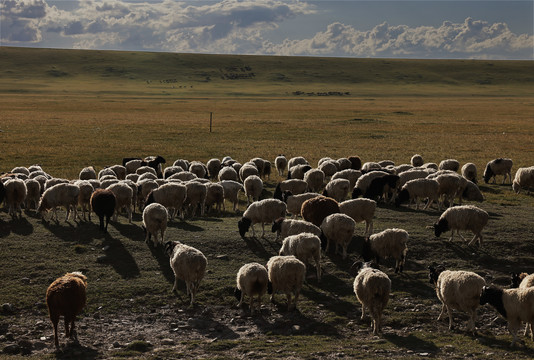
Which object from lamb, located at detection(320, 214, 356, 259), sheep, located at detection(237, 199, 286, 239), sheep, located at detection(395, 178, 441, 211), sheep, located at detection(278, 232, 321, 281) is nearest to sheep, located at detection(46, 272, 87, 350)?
sheep, located at detection(278, 232, 321, 281)

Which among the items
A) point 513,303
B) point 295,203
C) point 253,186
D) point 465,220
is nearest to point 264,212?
point 295,203

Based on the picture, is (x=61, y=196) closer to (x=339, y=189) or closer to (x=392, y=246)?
(x=339, y=189)

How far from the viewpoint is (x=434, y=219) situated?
1792 centimetres

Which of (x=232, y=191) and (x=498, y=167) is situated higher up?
(x=498, y=167)

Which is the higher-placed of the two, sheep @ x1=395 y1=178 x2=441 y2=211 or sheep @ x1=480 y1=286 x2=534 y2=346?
sheep @ x1=395 y1=178 x2=441 y2=211

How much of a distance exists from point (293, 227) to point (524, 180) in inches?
568

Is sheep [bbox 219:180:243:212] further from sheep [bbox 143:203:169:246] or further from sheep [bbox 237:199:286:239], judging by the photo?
sheep [bbox 143:203:169:246]

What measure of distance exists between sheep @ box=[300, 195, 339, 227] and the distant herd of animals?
0.03 meters

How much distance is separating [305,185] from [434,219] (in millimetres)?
5639

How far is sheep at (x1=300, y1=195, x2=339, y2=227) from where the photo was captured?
16.0m

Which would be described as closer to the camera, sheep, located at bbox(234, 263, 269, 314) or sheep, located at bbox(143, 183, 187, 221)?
sheep, located at bbox(234, 263, 269, 314)

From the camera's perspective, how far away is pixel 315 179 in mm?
23156

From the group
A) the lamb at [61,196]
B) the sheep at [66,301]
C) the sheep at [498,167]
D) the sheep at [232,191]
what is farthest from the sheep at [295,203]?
the sheep at [498,167]

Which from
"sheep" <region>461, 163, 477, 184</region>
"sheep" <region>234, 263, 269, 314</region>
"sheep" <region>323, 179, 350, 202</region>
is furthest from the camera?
"sheep" <region>461, 163, 477, 184</region>
